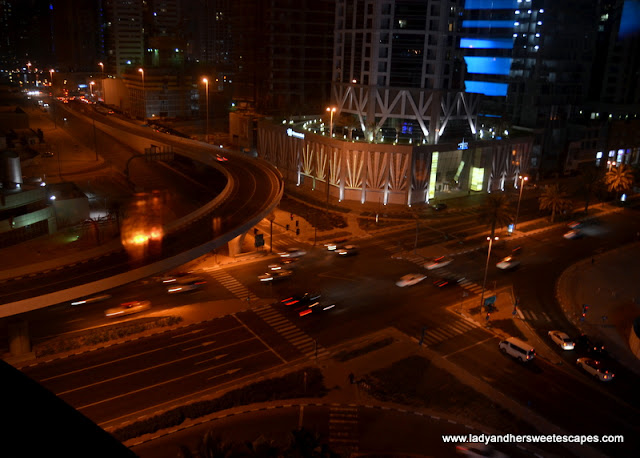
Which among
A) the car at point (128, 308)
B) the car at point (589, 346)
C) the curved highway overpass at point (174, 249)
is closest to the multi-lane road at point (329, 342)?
the car at point (128, 308)

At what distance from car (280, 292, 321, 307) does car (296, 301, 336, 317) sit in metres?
0.44

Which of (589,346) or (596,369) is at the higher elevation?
(596,369)

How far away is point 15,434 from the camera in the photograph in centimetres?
396

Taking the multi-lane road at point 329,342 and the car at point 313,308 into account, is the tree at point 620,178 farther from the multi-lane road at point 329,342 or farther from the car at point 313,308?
the car at point 313,308

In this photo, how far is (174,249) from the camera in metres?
43.0

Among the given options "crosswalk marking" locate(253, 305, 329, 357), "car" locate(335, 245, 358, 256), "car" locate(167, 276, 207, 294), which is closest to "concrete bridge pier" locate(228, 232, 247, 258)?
"car" locate(167, 276, 207, 294)

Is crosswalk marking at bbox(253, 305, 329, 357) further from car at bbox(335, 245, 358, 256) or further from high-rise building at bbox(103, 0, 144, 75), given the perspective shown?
high-rise building at bbox(103, 0, 144, 75)

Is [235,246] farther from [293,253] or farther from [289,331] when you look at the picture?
[289,331]

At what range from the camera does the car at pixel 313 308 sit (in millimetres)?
47994

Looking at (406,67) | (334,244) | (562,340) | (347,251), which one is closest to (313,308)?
(347,251)

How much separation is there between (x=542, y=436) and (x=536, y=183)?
8123 cm

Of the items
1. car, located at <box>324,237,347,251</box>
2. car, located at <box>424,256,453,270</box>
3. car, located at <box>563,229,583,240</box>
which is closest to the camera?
car, located at <box>424,256,453,270</box>

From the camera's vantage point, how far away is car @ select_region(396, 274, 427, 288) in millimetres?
54750

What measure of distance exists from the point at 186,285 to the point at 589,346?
1513 inches
